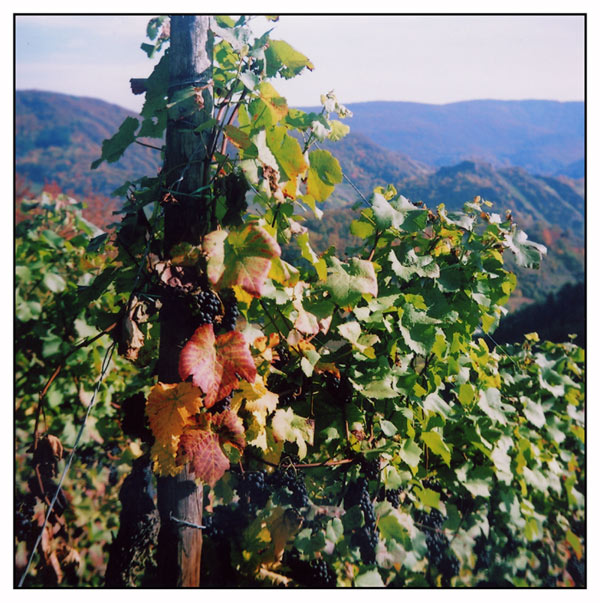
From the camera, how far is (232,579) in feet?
5.19

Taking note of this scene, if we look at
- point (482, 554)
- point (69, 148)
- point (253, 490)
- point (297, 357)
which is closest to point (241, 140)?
point (297, 357)

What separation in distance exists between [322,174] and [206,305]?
0.51 m

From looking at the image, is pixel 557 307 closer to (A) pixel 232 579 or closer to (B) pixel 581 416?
(B) pixel 581 416

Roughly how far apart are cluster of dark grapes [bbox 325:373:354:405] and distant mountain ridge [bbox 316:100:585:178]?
6.45 feet

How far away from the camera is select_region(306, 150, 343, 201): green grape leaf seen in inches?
54.7

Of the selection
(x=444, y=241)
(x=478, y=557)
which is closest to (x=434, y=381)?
(x=444, y=241)

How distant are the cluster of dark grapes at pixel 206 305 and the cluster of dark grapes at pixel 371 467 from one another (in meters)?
0.75

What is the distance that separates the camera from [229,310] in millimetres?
1312

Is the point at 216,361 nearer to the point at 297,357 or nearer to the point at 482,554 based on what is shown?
the point at 297,357

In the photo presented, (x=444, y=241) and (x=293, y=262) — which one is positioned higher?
(x=444, y=241)

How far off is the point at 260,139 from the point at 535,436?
6.70 feet

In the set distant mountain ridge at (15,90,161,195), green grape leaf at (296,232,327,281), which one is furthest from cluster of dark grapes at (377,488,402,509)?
distant mountain ridge at (15,90,161,195)

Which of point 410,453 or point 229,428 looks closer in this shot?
point 229,428

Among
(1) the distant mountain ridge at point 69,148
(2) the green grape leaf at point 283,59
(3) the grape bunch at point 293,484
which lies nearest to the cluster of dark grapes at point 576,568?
(3) the grape bunch at point 293,484
